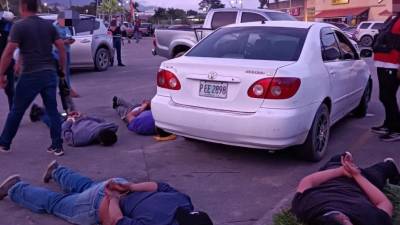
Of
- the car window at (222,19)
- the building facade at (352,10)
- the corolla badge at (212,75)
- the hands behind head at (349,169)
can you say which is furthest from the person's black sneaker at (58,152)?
the building facade at (352,10)

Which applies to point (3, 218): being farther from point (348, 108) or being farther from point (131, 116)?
point (348, 108)

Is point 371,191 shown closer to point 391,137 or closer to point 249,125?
point 249,125

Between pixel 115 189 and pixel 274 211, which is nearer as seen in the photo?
pixel 115 189

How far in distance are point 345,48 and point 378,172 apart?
3.25 m

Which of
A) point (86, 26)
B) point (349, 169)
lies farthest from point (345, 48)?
point (86, 26)

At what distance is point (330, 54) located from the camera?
604 cm

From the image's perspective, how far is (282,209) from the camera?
403cm

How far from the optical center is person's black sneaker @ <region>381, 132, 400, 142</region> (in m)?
6.44

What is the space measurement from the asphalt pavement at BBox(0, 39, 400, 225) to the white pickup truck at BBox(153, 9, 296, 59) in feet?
18.7

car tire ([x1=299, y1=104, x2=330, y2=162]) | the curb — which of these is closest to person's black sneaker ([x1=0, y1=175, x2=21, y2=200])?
the curb

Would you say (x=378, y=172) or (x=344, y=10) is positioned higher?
(x=344, y=10)

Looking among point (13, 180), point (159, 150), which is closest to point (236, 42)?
point (159, 150)

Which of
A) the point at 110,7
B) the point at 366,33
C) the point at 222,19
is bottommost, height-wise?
the point at 366,33

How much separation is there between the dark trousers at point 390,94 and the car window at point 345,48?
50 cm
